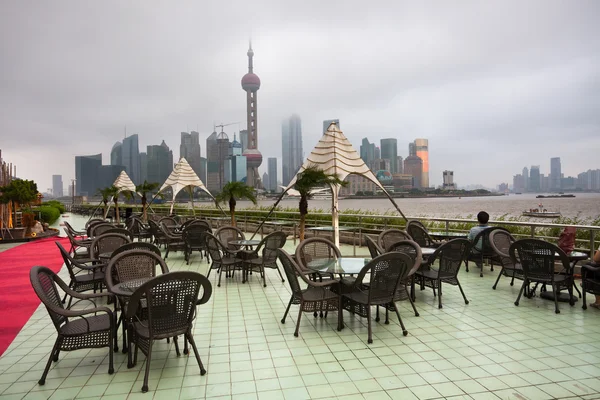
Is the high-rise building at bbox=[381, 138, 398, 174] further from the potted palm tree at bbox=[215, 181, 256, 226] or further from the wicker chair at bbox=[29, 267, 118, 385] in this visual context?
the wicker chair at bbox=[29, 267, 118, 385]

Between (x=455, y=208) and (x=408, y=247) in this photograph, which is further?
(x=455, y=208)

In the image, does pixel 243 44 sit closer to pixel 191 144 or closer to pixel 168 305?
pixel 168 305

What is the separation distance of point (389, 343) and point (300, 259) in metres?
1.61

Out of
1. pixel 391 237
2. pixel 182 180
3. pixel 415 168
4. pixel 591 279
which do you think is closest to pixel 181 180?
pixel 182 180

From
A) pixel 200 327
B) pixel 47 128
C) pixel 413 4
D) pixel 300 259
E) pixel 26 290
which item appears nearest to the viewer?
pixel 200 327

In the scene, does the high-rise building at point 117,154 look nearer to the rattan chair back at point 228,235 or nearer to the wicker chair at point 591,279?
the rattan chair back at point 228,235

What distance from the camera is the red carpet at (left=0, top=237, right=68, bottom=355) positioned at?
4714 millimetres

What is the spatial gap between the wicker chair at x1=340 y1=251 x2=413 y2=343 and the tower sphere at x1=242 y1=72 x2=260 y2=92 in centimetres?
17338

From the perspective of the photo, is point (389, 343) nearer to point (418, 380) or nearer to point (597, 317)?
point (418, 380)

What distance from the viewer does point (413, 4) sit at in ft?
37.8

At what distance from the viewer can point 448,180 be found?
5828 centimetres

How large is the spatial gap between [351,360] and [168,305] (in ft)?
5.82

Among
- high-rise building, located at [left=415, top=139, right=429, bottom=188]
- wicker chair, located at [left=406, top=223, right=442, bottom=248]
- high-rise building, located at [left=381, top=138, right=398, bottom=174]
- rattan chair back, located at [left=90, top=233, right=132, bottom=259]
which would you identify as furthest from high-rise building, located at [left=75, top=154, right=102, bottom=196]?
wicker chair, located at [left=406, top=223, right=442, bottom=248]

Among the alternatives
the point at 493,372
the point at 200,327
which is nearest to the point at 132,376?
the point at 200,327
